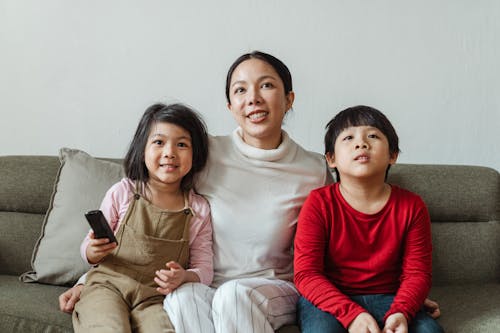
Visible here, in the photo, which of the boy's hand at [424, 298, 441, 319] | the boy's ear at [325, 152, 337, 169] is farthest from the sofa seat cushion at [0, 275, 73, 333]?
the boy's hand at [424, 298, 441, 319]

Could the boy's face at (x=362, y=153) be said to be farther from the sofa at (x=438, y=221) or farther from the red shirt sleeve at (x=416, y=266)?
the sofa at (x=438, y=221)

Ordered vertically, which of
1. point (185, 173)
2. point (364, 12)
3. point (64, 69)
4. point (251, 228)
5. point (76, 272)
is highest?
point (364, 12)

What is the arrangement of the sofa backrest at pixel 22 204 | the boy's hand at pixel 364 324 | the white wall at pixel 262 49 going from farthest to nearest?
1. the white wall at pixel 262 49
2. the sofa backrest at pixel 22 204
3. the boy's hand at pixel 364 324

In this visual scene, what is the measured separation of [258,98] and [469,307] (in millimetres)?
887

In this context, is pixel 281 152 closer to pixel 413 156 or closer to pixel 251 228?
pixel 251 228

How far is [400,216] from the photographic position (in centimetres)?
155

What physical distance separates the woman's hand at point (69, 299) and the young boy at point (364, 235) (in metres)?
0.64

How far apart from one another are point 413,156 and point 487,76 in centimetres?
42

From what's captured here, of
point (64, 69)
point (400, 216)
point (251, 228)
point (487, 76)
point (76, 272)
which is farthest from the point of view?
point (64, 69)

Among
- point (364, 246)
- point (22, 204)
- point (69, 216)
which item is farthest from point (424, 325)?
point (22, 204)

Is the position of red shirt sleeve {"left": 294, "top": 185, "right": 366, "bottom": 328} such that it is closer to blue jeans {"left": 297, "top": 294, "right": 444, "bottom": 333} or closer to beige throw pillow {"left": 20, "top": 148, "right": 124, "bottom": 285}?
blue jeans {"left": 297, "top": 294, "right": 444, "bottom": 333}

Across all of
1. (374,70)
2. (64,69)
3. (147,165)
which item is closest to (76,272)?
(147,165)

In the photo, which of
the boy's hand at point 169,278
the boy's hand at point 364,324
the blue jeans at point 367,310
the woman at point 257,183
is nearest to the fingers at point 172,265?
the boy's hand at point 169,278

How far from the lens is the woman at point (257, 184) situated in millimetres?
1670
